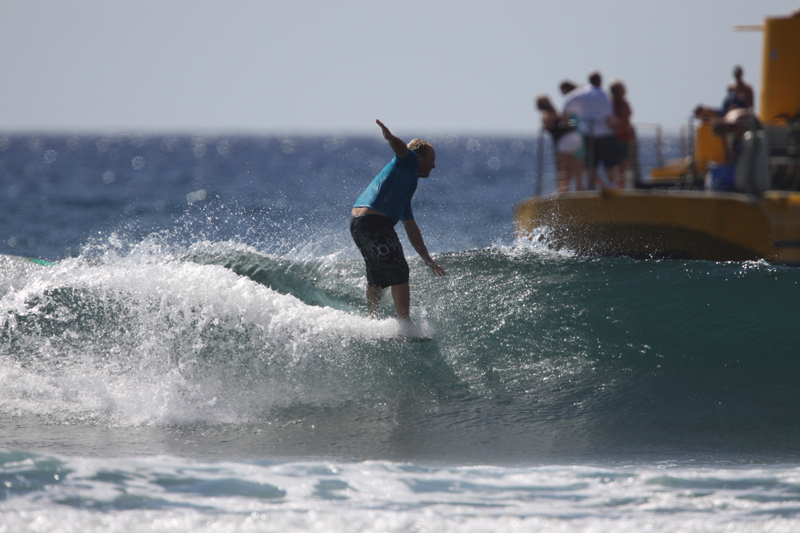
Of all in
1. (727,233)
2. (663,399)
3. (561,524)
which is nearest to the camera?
(561,524)

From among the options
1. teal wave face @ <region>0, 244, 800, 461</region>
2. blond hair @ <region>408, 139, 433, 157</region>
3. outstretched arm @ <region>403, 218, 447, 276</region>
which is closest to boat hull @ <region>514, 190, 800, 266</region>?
teal wave face @ <region>0, 244, 800, 461</region>

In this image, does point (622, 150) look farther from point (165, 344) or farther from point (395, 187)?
point (165, 344)

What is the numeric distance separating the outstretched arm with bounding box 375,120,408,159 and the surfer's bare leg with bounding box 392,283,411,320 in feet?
3.02

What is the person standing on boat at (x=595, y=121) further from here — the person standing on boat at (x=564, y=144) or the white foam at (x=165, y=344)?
the white foam at (x=165, y=344)

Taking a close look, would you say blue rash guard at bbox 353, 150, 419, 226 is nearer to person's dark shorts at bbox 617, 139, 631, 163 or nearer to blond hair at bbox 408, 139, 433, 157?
blond hair at bbox 408, 139, 433, 157

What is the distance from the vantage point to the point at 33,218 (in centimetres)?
2008

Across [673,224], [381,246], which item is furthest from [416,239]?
[673,224]

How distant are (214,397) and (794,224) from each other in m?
5.86

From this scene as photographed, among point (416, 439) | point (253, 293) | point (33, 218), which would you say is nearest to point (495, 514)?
point (416, 439)

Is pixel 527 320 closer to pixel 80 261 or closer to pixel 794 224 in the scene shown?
pixel 794 224

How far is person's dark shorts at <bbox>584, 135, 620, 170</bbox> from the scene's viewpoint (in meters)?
8.19

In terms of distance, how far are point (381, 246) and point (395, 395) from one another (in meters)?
1.02

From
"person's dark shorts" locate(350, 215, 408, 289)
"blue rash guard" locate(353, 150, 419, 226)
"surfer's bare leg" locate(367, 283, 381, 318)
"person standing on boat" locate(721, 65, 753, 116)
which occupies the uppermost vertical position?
"person standing on boat" locate(721, 65, 753, 116)

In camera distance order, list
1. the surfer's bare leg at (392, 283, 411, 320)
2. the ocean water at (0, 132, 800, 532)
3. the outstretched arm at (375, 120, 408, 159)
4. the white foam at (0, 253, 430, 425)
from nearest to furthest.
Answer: the ocean water at (0, 132, 800, 532) → the white foam at (0, 253, 430, 425) → the outstretched arm at (375, 120, 408, 159) → the surfer's bare leg at (392, 283, 411, 320)
